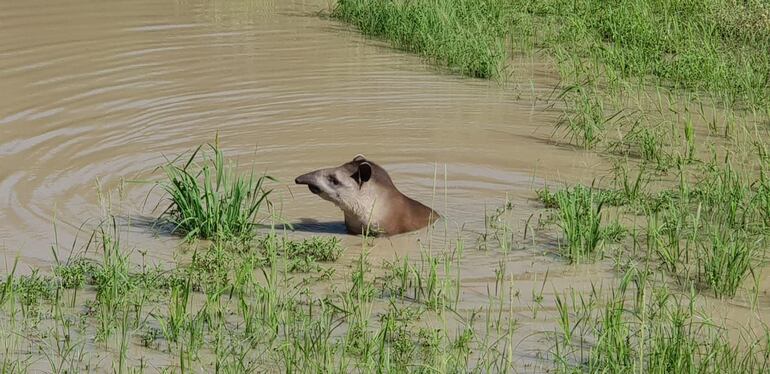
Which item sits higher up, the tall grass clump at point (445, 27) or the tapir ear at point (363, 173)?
the tall grass clump at point (445, 27)

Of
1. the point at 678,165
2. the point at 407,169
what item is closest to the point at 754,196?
the point at 678,165

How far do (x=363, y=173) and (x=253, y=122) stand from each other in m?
3.14

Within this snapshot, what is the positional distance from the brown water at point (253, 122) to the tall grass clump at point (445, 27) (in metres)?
0.23

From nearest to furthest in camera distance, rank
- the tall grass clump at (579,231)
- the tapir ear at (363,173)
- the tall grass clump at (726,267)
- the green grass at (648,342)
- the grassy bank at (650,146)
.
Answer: the green grass at (648,342) → the grassy bank at (650,146) → the tall grass clump at (726,267) → the tall grass clump at (579,231) → the tapir ear at (363,173)

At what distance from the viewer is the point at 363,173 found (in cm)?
837

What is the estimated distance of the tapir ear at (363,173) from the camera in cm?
834

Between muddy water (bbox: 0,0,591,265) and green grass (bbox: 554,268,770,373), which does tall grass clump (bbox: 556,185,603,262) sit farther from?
muddy water (bbox: 0,0,591,265)

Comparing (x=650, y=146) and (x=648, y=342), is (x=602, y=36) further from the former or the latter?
(x=648, y=342)

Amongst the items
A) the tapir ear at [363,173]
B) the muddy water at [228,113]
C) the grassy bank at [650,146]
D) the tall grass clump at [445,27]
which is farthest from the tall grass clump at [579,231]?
the tall grass clump at [445,27]

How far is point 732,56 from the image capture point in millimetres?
12805

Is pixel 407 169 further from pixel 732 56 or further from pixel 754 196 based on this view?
pixel 732 56

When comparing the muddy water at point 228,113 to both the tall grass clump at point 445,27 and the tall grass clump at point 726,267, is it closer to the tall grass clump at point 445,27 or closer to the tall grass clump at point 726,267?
the tall grass clump at point 445,27

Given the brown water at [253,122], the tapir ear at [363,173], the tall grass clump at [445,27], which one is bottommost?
the brown water at [253,122]

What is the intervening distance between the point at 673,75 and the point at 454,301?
20.5 ft
